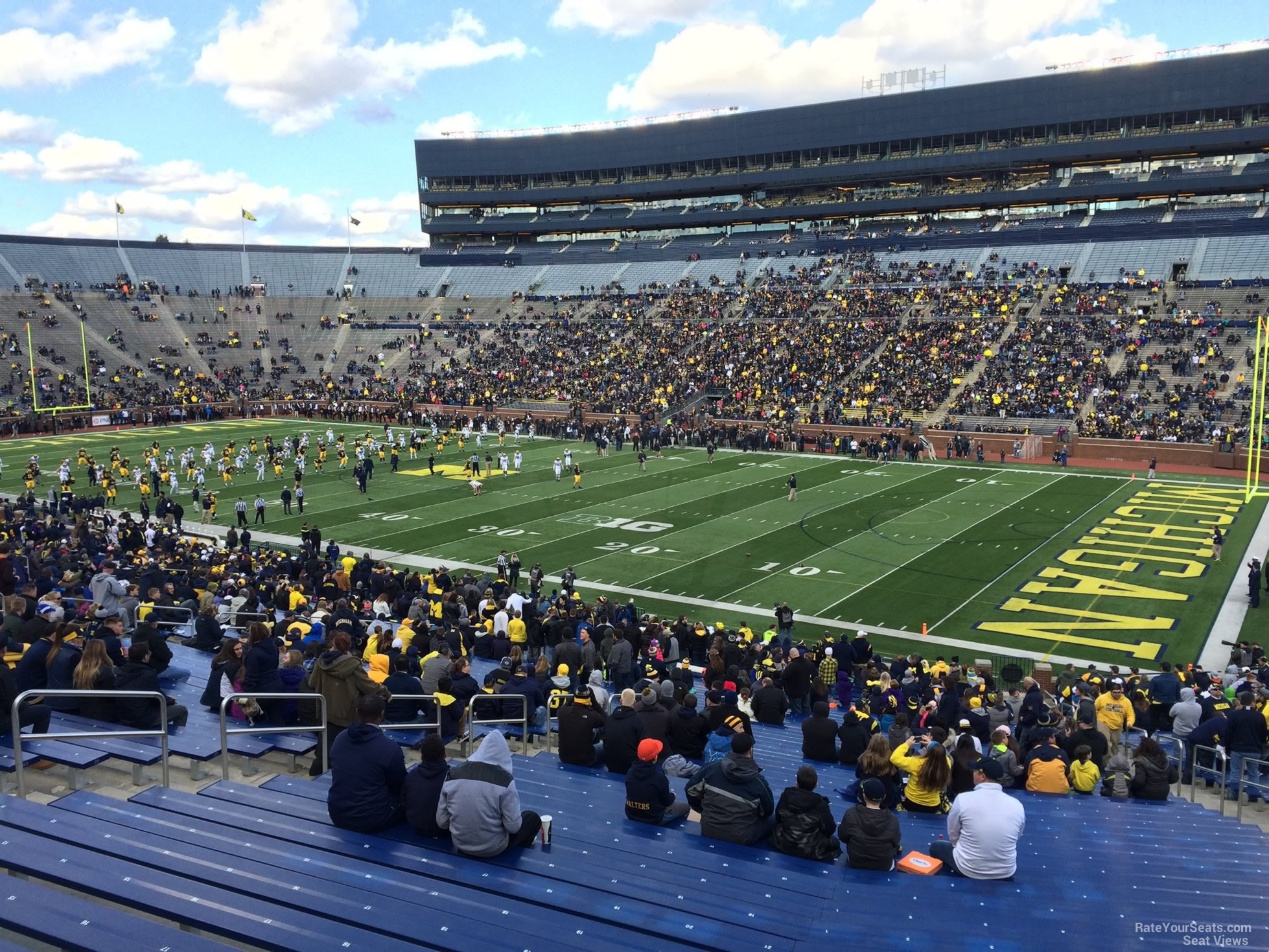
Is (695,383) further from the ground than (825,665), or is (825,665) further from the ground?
A: (695,383)

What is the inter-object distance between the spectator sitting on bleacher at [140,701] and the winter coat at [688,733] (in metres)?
4.38

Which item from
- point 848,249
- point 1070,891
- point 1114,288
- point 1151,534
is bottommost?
point 1151,534

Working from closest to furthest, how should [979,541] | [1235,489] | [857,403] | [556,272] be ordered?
[979,541] → [1235,489] → [857,403] → [556,272]

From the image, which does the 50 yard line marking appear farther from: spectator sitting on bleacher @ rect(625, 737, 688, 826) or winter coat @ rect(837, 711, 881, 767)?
spectator sitting on bleacher @ rect(625, 737, 688, 826)

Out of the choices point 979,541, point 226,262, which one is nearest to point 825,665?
point 979,541

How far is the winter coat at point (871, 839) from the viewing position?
21.9 ft

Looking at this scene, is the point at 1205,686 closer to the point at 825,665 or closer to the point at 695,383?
the point at 825,665

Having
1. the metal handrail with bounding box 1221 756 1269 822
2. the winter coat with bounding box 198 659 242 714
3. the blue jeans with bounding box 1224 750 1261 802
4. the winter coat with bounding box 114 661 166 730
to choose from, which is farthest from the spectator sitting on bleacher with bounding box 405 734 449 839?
the blue jeans with bounding box 1224 750 1261 802

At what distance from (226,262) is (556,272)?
2894 centimetres

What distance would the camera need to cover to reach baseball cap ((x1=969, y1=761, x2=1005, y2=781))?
7.62 m

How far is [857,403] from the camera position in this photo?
53.0 metres

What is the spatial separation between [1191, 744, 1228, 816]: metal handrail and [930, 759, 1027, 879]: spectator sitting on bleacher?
5043mm

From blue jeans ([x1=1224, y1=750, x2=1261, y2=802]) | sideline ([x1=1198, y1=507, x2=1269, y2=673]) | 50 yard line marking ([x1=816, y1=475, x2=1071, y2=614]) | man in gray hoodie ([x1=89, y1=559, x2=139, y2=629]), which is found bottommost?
sideline ([x1=1198, y1=507, x2=1269, y2=673])

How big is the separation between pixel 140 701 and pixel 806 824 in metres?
5.62
